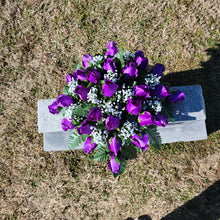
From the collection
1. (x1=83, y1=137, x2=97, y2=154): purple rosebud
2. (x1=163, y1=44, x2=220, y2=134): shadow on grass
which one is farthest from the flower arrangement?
(x1=163, y1=44, x2=220, y2=134): shadow on grass

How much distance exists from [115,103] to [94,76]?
9.0 inches

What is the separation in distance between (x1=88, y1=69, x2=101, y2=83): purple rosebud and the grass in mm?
1528

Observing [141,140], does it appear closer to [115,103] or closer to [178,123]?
[115,103]

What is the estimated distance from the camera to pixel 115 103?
4.85 ft

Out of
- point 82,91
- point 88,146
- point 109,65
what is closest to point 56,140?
point 88,146

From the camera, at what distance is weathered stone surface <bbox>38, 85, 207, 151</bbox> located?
2.01 m

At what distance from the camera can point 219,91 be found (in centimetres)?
272

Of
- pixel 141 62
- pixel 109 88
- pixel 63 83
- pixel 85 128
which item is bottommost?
pixel 85 128

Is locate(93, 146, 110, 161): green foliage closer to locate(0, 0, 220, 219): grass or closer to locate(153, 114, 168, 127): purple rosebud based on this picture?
locate(153, 114, 168, 127): purple rosebud

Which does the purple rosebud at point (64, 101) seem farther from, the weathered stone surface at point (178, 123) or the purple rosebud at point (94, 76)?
the weathered stone surface at point (178, 123)

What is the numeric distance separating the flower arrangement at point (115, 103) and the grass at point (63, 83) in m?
1.28

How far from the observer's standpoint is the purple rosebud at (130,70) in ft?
4.63

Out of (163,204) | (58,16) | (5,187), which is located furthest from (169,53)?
(5,187)

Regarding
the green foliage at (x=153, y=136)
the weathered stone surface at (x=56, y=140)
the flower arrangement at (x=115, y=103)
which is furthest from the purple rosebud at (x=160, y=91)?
the weathered stone surface at (x=56, y=140)
